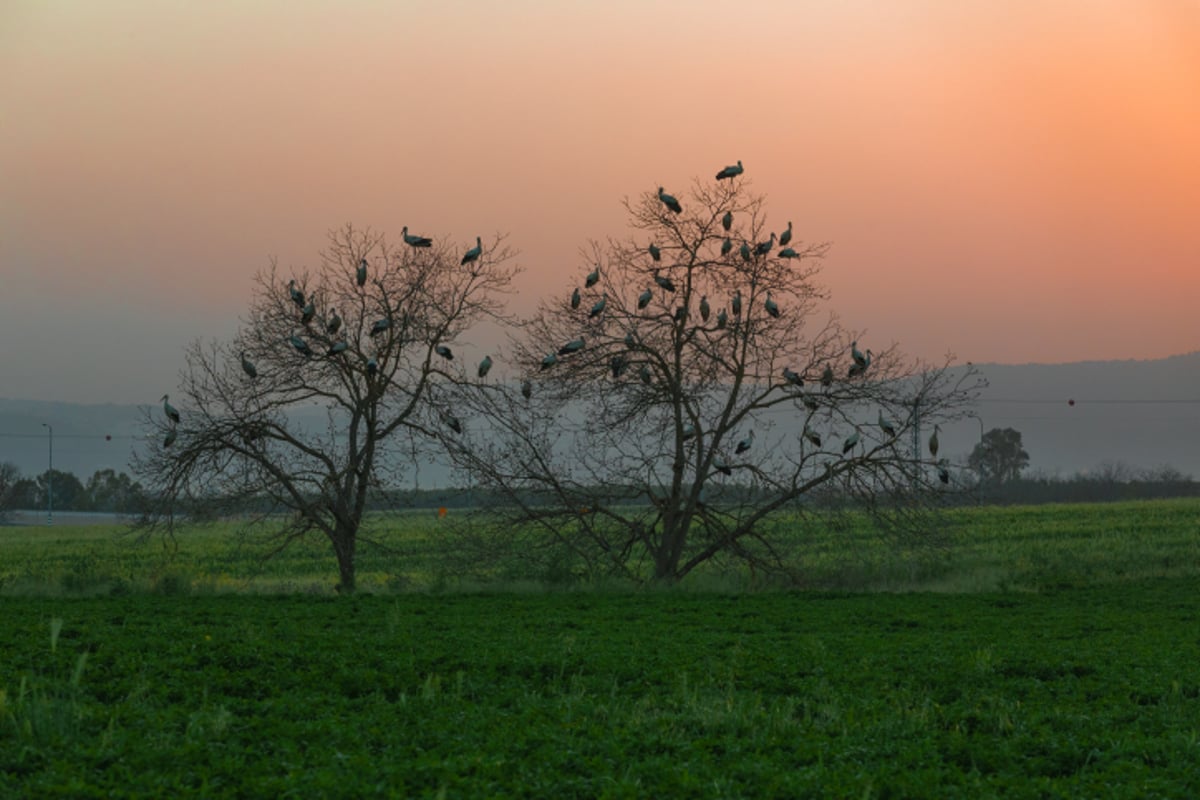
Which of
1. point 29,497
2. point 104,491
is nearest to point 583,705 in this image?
point 104,491

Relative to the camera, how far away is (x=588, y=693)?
13.4 m

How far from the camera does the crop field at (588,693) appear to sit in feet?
29.6

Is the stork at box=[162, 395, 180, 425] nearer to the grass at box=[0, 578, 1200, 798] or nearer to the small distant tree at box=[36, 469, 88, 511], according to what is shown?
the grass at box=[0, 578, 1200, 798]

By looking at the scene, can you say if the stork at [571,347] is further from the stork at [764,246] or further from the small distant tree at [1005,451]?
the small distant tree at [1005,451]

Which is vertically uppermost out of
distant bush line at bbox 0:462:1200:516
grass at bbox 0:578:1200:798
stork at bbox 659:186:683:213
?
stork at bbox 659:186:683:213

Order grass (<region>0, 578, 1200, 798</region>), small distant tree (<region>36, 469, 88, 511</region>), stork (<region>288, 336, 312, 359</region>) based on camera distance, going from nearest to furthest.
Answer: grass (<region>0, 578, 1200, 798</region>)
stork (<region>288, 336, 312, 359</region>)
small distant tree (<region>36, 469, 88, 511</region>)

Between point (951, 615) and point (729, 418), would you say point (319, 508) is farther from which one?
point (951, 615)

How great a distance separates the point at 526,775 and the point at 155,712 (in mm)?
3661

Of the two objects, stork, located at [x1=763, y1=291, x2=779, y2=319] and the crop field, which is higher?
stork, located at [x1=763, y1=291, x2=779, y2=319]

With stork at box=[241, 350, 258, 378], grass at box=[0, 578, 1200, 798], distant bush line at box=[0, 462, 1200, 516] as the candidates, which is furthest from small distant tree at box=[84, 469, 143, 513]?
grass at box=[0, 578, 1200, 798]

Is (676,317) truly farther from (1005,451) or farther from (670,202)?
(1005,451)

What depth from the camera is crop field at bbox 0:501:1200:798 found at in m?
9.02

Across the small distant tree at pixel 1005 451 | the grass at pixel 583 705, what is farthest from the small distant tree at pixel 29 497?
the grass at pixel 583 705

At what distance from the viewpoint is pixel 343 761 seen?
909 cm
